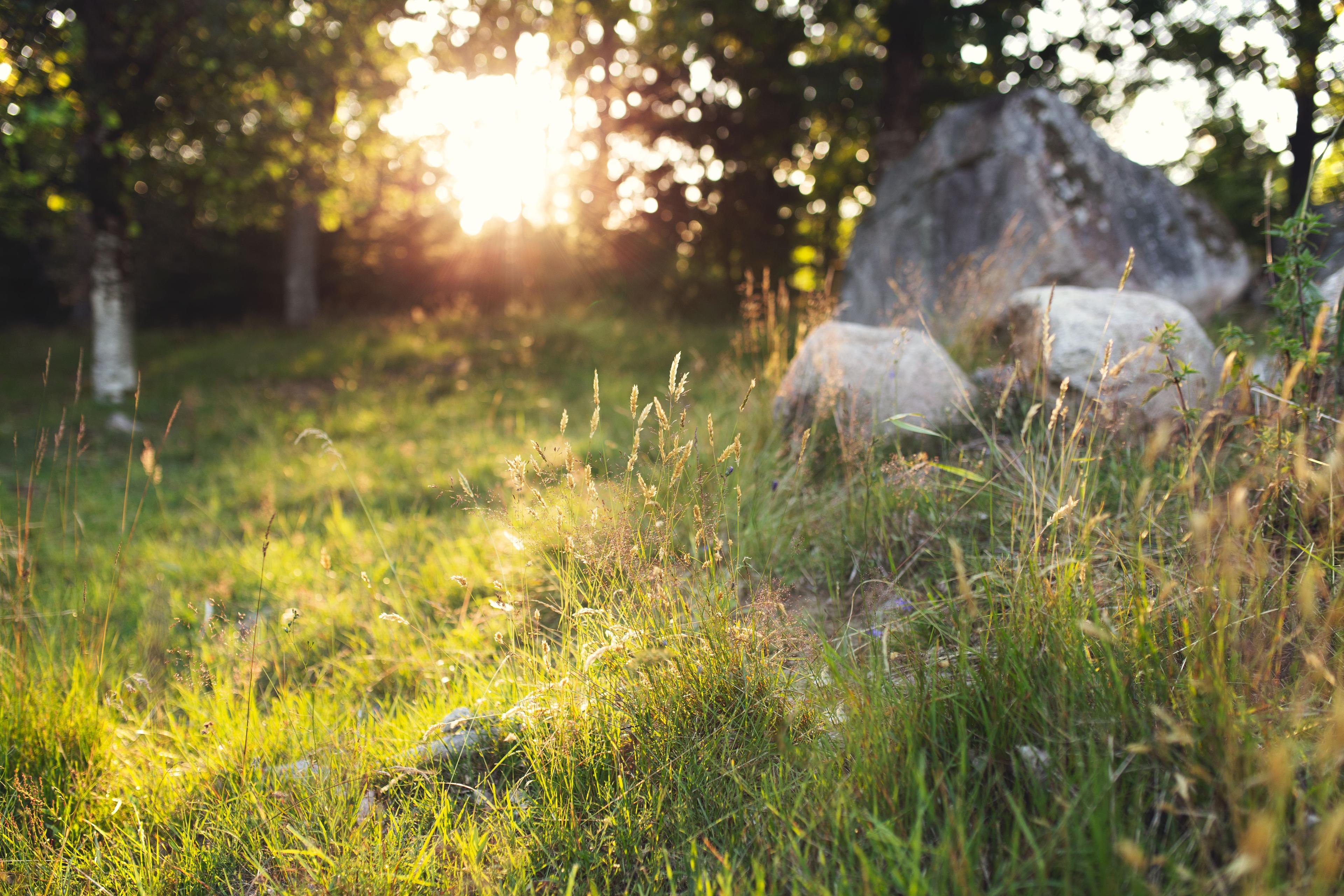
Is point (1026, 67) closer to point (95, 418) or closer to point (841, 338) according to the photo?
point (841, 338)

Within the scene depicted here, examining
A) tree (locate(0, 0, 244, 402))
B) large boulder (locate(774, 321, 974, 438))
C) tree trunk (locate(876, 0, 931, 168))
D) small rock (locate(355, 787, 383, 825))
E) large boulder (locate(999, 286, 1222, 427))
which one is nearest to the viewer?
small rock (locate(355, 787, 383, 825))

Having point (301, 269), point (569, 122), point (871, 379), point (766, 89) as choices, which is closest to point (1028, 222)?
point (871, 379)

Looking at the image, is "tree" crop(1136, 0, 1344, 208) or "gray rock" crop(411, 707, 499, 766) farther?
"tree" crop(1136, 0, 1344, 208)

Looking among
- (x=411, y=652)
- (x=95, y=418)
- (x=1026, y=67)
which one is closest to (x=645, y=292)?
(x=1026, y=67)

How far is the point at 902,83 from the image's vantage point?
7949 millimetres

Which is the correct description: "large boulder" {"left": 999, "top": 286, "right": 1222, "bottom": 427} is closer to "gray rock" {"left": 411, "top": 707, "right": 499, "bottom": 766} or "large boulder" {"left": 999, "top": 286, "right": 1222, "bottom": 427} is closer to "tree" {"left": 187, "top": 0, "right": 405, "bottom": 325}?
"gray rock" {"left": 411, "top": 707, "right": 499, "bottom": 766}

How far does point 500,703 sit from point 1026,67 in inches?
366

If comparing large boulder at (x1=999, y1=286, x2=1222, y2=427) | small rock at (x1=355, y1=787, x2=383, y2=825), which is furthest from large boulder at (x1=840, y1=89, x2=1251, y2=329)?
small rock at (x1=355, y1=787, x2=383, y2=825)

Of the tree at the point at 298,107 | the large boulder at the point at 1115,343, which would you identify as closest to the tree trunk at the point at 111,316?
the tree at the point at 298,107

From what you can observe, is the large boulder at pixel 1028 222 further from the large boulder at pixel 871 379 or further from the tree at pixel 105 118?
the tree at pixel 105 118

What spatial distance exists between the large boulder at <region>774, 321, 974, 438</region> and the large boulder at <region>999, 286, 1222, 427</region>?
0.36 metres

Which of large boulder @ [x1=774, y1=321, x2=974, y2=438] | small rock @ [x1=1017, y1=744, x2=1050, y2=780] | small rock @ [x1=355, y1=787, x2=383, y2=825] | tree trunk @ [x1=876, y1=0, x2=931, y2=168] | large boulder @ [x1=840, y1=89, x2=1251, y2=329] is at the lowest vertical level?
small rock @ [x1=355, y1=787, x2=383, y2=825]

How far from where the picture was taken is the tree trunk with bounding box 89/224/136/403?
7.92 m

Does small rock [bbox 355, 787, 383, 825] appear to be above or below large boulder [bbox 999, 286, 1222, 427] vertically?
below
